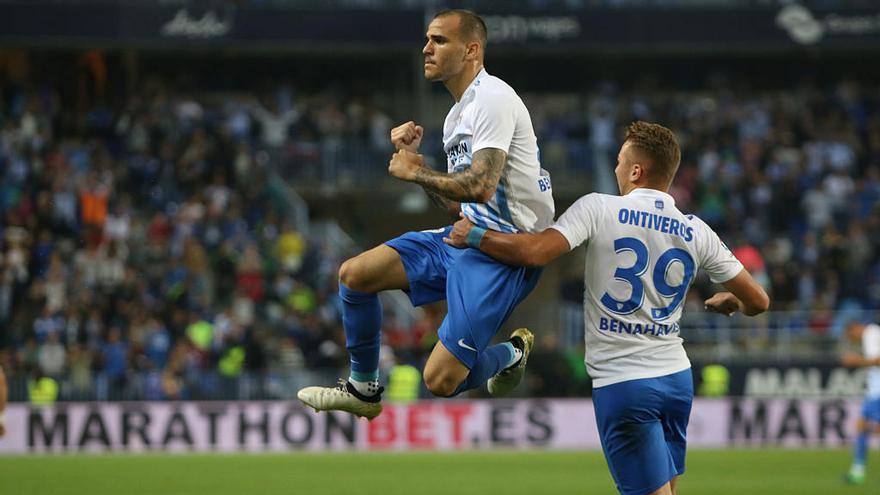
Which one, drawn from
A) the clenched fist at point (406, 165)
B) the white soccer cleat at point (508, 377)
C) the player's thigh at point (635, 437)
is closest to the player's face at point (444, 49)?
the clenched fist at point (406, 165)

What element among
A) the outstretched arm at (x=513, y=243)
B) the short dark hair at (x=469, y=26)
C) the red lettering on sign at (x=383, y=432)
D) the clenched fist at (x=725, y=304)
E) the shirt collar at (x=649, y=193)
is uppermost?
the short dark hair at (x=469, y=26)

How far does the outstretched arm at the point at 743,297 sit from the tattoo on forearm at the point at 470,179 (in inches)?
52.0

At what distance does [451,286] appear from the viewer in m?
8.38

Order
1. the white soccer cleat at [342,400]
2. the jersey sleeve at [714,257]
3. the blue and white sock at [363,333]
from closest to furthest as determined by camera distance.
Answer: the jersey sleeve at [714,257] < the blue and white sock at [363,333] < the white soccer cleat at [342,400]

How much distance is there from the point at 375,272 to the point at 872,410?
30.5 ft

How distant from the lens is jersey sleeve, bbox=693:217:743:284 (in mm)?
7660

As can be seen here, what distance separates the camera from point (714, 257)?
25.3 ft

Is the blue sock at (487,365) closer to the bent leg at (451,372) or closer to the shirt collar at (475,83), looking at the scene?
the bent leg at (451,372)

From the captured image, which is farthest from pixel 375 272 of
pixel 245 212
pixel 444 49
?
pixel 245 212

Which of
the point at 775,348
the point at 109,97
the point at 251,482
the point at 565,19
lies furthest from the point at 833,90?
the point at 251,482

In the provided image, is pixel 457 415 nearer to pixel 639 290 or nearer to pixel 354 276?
pixel 354 276

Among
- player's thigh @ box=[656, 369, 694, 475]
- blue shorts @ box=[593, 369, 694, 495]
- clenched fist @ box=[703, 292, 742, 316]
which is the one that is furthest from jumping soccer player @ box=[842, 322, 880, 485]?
blue shorts @ box=[593, 369, 694, 495]

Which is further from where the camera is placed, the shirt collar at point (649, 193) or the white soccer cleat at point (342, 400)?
the white soccer cleat at point (342, 400)

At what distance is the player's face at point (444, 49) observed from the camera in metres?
8.35
